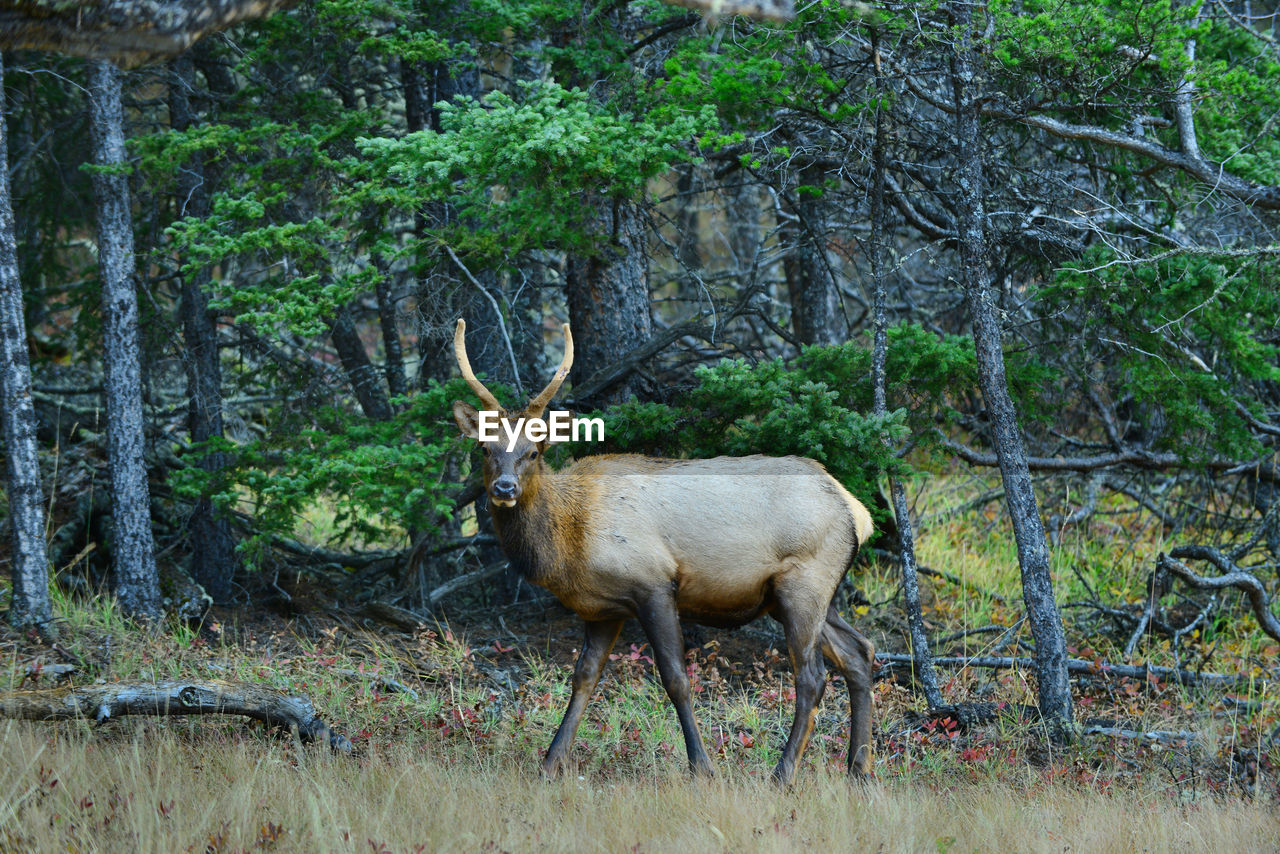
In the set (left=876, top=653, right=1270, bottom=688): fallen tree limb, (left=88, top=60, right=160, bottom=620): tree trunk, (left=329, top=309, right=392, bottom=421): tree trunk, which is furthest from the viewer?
(left=329, top=309, right=392, bottom=421): tree trunk

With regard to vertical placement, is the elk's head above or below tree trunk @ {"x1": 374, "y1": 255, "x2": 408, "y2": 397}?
below

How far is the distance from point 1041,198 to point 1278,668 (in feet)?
15.0

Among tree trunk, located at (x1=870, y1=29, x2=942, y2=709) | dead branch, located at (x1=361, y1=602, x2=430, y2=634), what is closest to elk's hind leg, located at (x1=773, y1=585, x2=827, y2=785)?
tree trunk, located at (x1=870, y1=29, x2=942, y2=709)

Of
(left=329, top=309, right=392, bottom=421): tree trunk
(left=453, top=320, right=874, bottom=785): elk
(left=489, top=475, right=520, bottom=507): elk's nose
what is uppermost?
(left=329, top=309, right=392, bottom=421): tree trunk

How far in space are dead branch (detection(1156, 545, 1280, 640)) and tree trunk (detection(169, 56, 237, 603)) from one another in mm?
8216

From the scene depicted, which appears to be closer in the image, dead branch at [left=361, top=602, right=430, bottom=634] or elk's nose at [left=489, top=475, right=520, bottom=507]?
elk's nose at [left=489, top=475, right=520, bottom=507]

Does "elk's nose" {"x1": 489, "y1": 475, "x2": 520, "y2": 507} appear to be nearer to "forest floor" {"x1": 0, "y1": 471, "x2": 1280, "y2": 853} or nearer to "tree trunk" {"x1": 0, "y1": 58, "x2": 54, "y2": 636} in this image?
"forest floor" {"x1": 0, "y1": 471, "x2": 1280, "y2": 853}

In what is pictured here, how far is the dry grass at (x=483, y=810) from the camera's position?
18.2 ft

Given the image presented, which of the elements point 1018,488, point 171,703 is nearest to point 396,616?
point 171,703

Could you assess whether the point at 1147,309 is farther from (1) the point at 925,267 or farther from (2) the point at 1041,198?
(1) the point at 925,267

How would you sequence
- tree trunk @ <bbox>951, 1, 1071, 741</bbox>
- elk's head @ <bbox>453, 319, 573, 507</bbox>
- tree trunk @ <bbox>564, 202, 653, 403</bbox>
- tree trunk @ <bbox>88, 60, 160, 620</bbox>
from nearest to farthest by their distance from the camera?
elk's head @ <bbox>453, 319, 573, 507</bbox>
tree trunk @ <bbox>951, 1, 1071, 741</bbox>
tree trunk @ <bbox>88, 60, 160, 620</bbox>
tree trunk @ <bbox>564, 202, 653, 403</bbox>

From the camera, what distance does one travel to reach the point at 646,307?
1051cm

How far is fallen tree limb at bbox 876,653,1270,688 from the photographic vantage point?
9.62m

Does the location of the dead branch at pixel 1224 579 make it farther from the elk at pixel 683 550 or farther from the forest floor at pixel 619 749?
the elk at pixel 683 550
